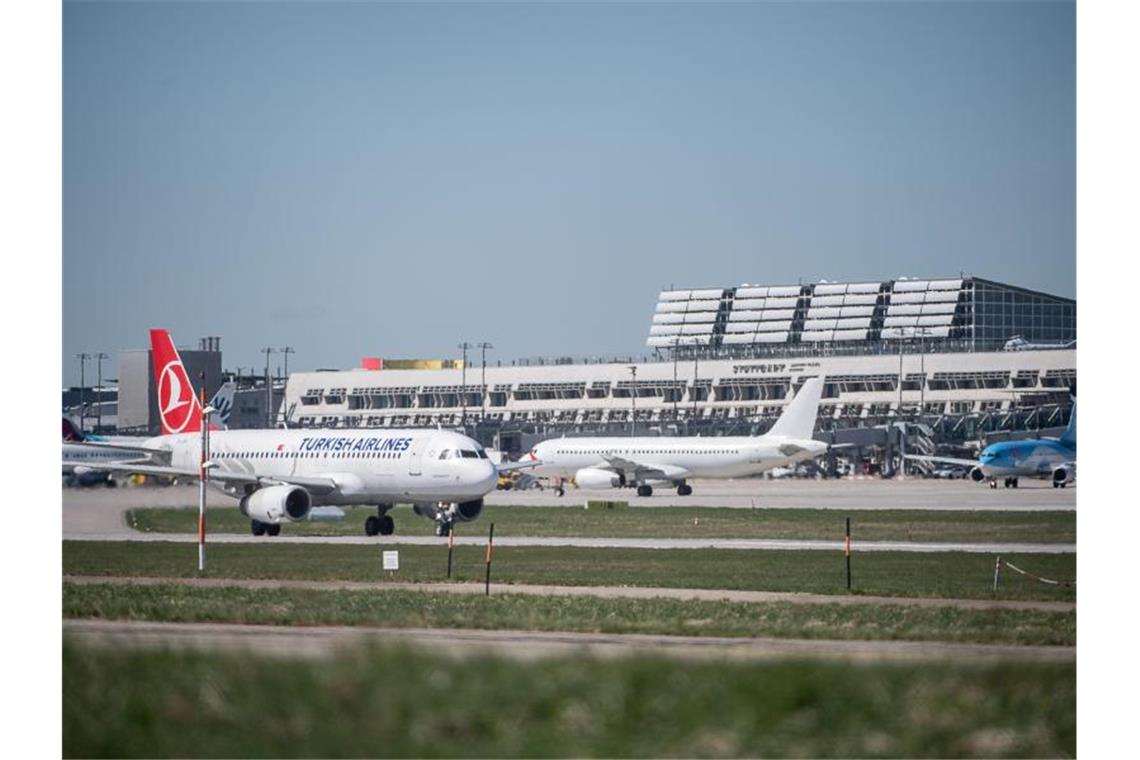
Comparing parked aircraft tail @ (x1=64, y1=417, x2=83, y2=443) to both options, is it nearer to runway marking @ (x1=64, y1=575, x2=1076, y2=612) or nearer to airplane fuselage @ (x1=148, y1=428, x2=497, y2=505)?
airplane fuselage @ (x1=148, y1=428, x2=497, y2=505)

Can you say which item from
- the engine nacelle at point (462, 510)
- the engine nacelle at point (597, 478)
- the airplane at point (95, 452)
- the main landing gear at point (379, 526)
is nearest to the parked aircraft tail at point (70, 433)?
the airplane at point (95, 452)

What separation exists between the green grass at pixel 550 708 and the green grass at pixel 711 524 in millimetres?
35032

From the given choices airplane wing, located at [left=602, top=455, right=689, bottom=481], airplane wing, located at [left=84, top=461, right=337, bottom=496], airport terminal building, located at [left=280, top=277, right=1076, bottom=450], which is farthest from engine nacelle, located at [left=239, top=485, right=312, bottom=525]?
airport terminal building, located at [left=280, top=277, right=1076, bottom=450]

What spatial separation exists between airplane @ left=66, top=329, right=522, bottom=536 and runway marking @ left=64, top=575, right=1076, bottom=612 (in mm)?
17837

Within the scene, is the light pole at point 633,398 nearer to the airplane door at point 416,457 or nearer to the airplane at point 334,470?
the airplane at point 334,470

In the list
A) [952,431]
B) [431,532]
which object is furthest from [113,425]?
A: [952,431]

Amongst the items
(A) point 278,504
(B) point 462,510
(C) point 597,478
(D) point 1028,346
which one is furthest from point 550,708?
(D) point 1028,346

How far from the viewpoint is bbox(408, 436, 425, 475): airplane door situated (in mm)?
55900

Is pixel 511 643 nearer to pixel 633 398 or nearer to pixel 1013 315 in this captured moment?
pixel 633 398

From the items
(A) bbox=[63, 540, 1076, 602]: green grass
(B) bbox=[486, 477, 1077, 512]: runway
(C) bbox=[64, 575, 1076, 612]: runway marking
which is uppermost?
(C) bbox=[64, 575, 1076, 612]: runway marking

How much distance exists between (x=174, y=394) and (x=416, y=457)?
13361 millimetres

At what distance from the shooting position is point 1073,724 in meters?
17.7
